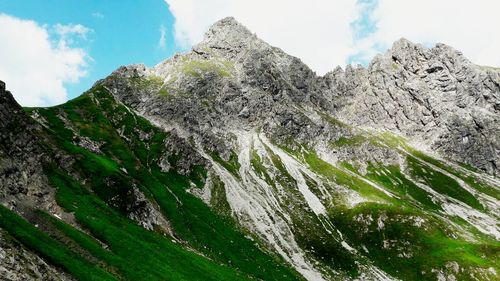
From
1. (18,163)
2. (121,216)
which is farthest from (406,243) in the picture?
(18,163)

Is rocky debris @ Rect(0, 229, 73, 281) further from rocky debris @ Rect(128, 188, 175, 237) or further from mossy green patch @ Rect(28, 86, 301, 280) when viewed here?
rocky debris @ Rect(128, 188, 175, 237)

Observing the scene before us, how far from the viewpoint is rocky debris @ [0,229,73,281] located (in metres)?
38.9

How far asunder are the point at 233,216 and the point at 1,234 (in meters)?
103

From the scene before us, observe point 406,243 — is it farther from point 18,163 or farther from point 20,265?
point 20,265

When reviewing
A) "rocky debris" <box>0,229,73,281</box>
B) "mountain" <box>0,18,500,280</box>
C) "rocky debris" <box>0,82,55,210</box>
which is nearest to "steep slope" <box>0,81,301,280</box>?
"mountain" <box>0,18,500,280</box>

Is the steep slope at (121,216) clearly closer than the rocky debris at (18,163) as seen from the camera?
Yes

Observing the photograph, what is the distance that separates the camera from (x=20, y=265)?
134 feet

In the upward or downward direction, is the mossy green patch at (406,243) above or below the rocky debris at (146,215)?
above

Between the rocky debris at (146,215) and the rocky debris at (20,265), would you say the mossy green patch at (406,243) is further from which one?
the rocky debris at (20,265)

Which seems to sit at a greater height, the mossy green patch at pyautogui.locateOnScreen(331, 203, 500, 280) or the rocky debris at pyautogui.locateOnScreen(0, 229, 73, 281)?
the mossy green patch at pyautogui.locateOnScreen(331, 203, 500, 280)

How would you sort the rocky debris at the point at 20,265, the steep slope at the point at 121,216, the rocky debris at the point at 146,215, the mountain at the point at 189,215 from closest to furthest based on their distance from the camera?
the rocky debris at the point at 20,265 → the steep slope at the point at 121,216 → the mountain at the point at 189,215 → the rocky debris at the point at 146,215

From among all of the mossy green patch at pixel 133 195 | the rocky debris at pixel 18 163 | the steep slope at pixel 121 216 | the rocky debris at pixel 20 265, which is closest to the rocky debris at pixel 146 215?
the steep slope at pixel 121 216

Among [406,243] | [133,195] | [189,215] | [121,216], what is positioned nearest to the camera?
[121,216]

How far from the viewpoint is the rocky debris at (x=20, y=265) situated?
38938 millimetres
